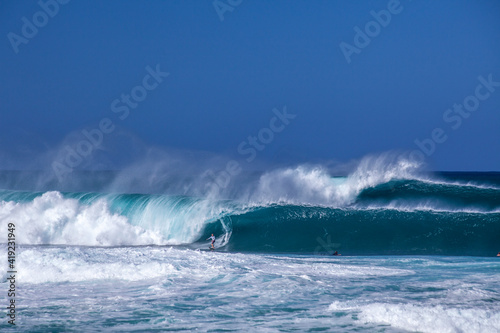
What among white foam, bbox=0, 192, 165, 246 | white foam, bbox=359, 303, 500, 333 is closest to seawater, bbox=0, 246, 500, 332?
white foam, bbox=359, 303, 500, 333

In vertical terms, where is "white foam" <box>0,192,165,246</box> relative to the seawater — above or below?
above

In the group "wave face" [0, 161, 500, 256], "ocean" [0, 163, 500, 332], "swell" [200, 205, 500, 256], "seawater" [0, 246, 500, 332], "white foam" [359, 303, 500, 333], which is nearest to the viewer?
"white foam" [359, 303, 500, 333]

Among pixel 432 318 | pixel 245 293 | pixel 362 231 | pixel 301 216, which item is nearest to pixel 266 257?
pixel 245 293

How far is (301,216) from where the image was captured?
21.8 m

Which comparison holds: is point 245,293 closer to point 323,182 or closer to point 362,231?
point 362,231

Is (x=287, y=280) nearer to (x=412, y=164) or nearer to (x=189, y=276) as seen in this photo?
(x=189, y=276)

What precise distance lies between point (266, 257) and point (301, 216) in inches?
283

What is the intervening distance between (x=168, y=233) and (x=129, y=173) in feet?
33.6

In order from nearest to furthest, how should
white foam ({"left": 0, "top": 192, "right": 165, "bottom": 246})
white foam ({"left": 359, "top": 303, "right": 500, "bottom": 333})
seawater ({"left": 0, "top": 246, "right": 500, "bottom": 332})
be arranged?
white foam ({"left": 359, "top": 303, "right": 500, "bottom": 333}), seawater ({"left": 0, "top": 246, "right": 500, "bottom": 332}), white foam ({"left": 0, "top": 192, "right": 165, "bottom": 246})

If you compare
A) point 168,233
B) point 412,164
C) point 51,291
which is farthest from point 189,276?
point 412,164

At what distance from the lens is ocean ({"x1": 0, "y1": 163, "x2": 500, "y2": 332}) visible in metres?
7.97

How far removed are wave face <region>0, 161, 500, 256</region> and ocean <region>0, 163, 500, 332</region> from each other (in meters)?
0.08

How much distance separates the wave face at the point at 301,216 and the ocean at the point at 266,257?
3.0 inches

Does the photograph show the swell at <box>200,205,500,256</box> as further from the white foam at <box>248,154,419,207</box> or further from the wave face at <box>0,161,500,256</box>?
the white foam at <box>248,154,419,207</box>
